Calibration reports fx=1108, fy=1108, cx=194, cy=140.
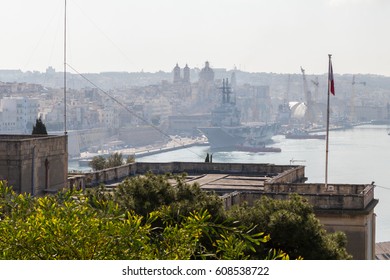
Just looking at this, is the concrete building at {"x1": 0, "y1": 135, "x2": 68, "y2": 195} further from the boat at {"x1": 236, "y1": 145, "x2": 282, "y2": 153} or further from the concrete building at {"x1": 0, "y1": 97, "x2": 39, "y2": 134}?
the concrete building at {"x1": 0, "y1": 97, "x2": 39, "y2": 134}

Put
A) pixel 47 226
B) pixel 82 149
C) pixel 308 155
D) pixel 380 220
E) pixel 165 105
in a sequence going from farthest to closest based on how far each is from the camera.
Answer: pixel 165 105
pixel 82 149
pixel 308 155
pixel 380 220
pixel 47 226

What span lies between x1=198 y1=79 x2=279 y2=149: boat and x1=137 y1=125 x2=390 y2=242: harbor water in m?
1.41

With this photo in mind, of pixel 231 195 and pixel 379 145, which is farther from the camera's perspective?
pixel 379 145

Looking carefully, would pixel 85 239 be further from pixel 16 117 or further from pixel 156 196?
pixel 16 117

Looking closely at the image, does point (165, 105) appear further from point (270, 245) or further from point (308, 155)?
point (270, 245)

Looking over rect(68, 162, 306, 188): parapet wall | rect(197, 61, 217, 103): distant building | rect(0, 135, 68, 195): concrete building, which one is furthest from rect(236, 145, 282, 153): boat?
rect(0, 135, 68, 195): concrete building

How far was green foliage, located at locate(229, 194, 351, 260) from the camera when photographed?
7004 mm

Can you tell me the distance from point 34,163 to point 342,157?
70.8 metres

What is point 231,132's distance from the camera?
10544 cm

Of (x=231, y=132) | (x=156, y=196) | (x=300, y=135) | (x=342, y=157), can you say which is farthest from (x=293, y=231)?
(x=300, y=135)

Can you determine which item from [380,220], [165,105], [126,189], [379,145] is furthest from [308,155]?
[126,189]

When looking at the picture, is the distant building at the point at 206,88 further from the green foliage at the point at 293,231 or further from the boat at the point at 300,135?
the green foliage at the point at 293,231

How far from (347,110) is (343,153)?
2950 inches

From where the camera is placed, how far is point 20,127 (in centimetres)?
10188
